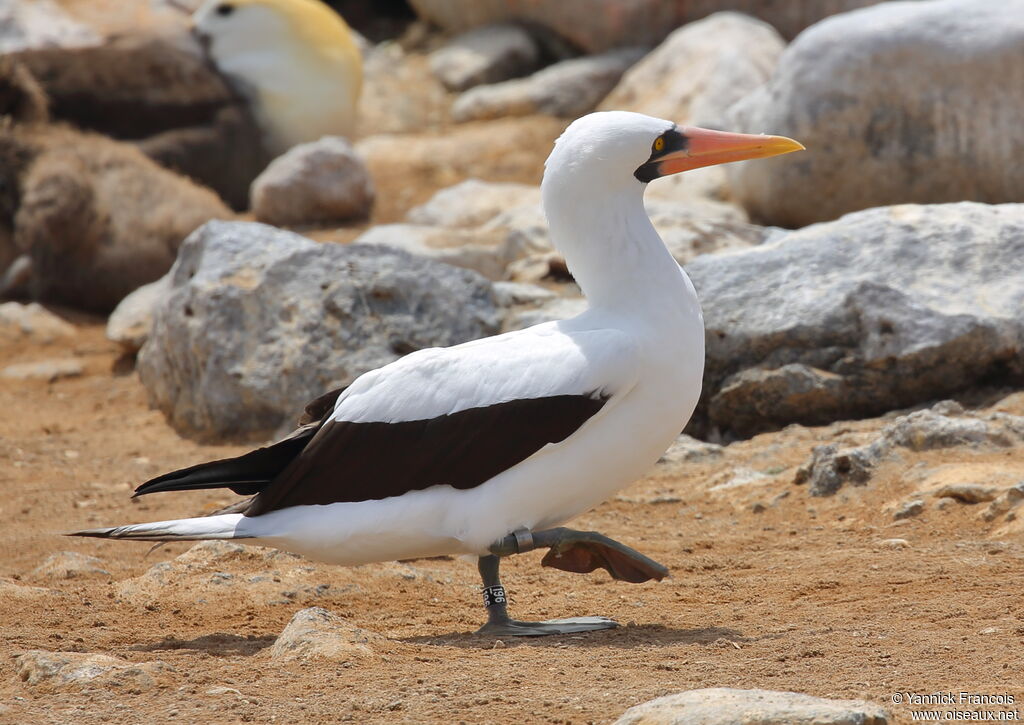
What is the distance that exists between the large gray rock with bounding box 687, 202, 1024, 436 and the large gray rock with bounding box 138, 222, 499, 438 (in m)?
1.70

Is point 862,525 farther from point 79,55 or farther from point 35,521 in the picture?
point 79,55

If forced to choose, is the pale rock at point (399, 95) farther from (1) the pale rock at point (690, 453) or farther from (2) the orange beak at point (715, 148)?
(2) the orange beak at point (715, 148)

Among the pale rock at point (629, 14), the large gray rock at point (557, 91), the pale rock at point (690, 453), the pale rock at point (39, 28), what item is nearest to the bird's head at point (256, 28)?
the pale rock at point (39, 28)

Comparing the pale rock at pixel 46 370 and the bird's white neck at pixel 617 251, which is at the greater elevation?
the bird's white neck at pixel 617 251

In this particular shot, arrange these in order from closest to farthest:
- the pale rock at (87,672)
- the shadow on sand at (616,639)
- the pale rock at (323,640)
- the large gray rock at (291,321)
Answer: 1. the pale rock at (87,672)
2. the pale rock at (323,640)
3. the shadow on sand at (616,639)
4. the large gray rock at (291,321)

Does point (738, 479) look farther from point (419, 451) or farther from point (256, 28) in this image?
point (256, 28)

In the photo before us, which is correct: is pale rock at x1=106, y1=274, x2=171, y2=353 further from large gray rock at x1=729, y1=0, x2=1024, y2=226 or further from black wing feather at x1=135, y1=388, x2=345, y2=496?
black wing feather at x1=135, y1=388, x2=345, y2=496

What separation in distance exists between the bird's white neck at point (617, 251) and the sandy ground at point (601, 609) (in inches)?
23.6

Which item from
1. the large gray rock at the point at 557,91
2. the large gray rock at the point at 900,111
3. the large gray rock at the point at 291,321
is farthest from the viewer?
the large gray rock at the point at 557,91

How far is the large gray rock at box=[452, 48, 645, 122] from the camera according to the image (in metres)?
16.3

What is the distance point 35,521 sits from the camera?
7.07 meters

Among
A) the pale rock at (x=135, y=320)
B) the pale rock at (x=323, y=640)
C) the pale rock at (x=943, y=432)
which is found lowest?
the pale rock at (x=135, y=320)

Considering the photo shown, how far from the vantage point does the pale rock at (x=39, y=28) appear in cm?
1448

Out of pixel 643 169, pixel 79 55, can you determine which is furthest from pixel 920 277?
pixel 79 55
